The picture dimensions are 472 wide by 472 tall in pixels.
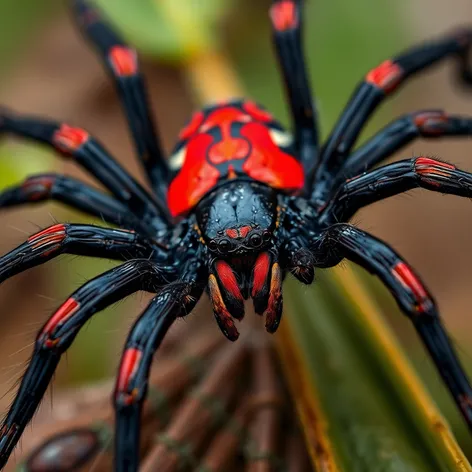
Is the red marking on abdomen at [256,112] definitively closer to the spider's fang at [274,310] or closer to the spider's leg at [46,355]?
the spider's fang at [274,310]

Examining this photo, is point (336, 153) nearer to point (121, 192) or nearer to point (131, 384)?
point (121, 192)

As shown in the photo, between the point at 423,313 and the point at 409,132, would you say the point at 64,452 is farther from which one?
the point at 409,132

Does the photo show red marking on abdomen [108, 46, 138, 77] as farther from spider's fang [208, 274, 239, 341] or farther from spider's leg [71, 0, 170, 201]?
spider's fang [208, 274, 239, 341]

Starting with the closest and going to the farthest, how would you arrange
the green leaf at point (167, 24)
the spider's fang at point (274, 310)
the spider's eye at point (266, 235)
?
the spider's fang at point (274, 310), the spider's eye at point (266, 235), the green leaf at point (167, 24)

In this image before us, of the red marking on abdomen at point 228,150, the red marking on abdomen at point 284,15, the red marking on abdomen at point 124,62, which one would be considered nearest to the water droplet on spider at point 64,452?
the red marking on abdomen at point 228,150

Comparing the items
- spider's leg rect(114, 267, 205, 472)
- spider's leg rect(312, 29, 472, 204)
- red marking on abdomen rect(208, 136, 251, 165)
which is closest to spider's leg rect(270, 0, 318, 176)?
spider's leg rect(312, 29, 472, 204)

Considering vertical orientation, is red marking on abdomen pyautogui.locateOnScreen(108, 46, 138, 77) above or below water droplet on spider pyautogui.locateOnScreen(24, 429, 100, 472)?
above
